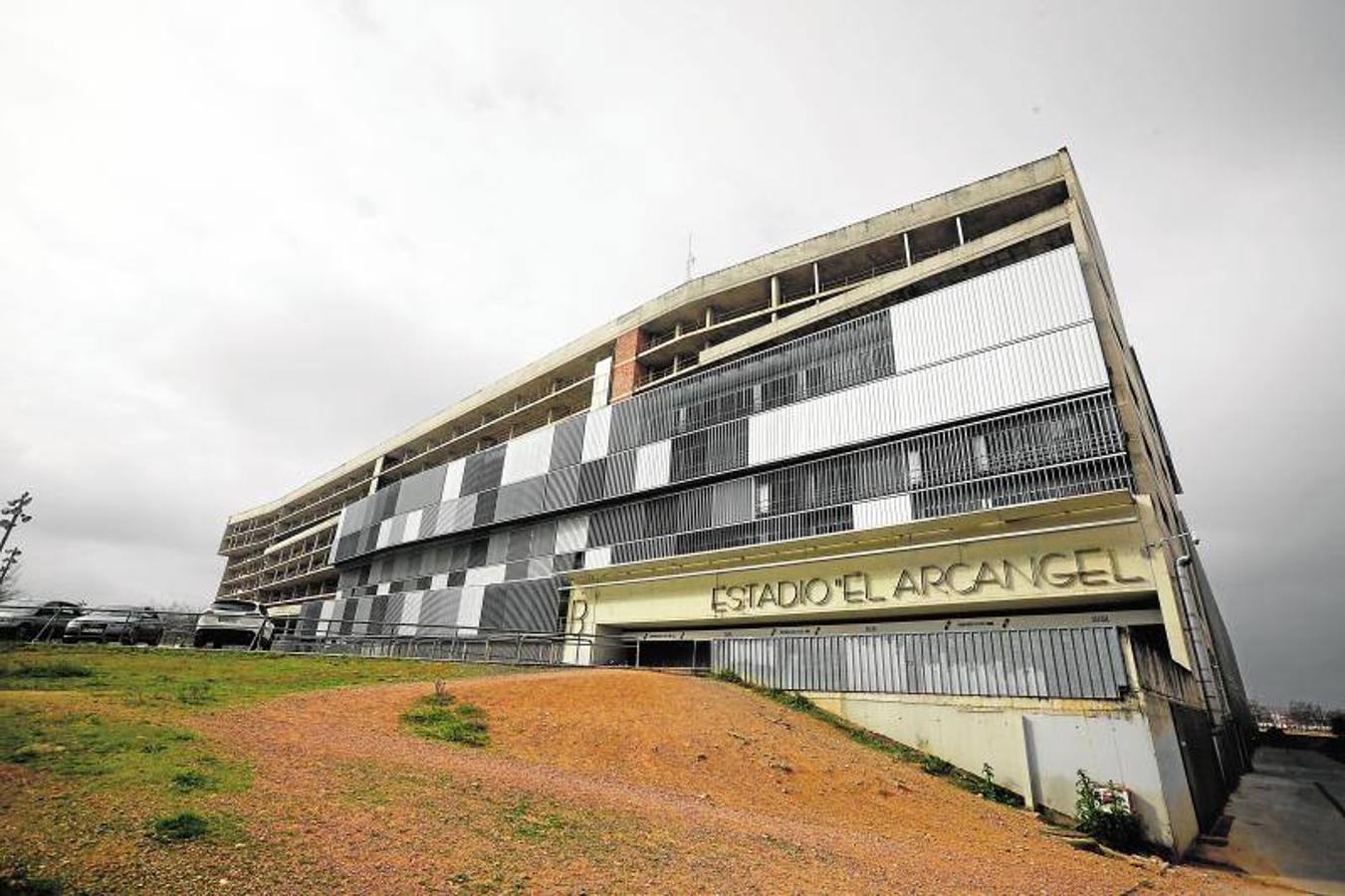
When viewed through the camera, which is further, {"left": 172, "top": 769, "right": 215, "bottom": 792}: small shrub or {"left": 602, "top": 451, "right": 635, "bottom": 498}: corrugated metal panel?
{"left": 602, "top": 451, "right": 635, "bottom": 498}: corrugated metal panel

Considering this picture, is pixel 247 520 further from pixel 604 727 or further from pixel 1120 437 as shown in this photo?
pixel 1120 437

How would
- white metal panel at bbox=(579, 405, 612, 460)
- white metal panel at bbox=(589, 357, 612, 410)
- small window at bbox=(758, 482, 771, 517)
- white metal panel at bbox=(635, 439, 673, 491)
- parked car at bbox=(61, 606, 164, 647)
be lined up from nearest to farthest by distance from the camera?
parked car at bbox=(61, 606, 164, 647), small window at bbox=(758, 482, 771, 517), white metal panel at bbox=(635, 439, 673, 491), white metal panel at bbox=(579, 405, 612, 460), white metal panel at bbox=(589, 357, 612, 410)

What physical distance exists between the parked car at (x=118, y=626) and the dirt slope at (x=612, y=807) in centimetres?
1195

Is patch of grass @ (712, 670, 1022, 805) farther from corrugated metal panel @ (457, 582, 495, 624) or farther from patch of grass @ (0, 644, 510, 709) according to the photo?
corrugated metal panel @ (457, 582, 495, 624)

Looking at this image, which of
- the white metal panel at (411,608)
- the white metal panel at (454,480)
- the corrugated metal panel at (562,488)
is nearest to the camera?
the corrugated metal panel at (562,488)

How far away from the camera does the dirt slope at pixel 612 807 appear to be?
21.2 ft

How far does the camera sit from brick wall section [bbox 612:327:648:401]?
35.2 m

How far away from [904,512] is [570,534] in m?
17.9

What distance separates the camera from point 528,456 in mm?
36875

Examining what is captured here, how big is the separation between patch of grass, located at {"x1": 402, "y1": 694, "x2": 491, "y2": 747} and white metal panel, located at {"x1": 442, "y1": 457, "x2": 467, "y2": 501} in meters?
28.3

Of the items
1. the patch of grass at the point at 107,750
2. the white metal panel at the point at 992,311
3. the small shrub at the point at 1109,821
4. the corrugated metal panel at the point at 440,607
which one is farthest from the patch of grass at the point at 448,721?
the corrugated metal panel at the point at 440,607

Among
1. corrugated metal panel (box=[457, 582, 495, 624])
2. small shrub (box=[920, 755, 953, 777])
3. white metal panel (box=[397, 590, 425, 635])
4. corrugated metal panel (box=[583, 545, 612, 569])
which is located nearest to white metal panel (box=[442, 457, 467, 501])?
white metal panel (box=[397, 590, 425, 635])

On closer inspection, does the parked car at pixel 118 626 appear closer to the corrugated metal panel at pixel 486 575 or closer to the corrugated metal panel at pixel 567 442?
the corrugated metal panel at pixel 486 575

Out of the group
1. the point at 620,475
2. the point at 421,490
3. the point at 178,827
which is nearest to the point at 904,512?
the point at 620,475
